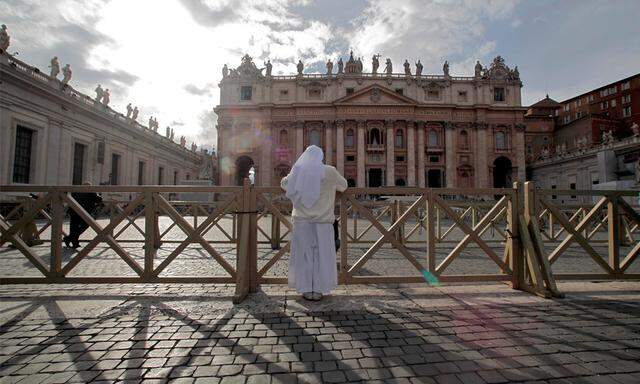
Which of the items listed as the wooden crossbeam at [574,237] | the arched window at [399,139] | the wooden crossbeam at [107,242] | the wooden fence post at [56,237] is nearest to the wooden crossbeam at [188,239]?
the wooden crossbeam at [107,242]

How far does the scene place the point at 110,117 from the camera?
88.0 ft

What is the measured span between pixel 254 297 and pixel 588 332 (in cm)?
333

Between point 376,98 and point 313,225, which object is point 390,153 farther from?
point 313,225

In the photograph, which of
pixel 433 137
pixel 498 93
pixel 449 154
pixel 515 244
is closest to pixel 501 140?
pixel 498 93

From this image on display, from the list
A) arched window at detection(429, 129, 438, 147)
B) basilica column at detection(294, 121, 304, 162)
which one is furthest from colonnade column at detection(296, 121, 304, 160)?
arched window at detection(429, 129, 438, 147)

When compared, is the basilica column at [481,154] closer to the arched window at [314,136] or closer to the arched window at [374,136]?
the arched window at [374,136]

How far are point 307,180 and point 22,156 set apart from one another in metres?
25.6

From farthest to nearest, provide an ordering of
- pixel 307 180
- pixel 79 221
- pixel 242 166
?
pixel 242 166
pixel 79 221
pixel 307 180

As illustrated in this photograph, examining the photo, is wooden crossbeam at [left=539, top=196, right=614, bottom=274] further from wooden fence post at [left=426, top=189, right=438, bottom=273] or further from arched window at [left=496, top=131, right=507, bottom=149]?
arched window at [left=496, top=131, right=507, bottom=149]

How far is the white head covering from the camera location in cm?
343

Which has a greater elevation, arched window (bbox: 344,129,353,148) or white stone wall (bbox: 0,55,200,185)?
arched window (bbox: 344,129,353,148)

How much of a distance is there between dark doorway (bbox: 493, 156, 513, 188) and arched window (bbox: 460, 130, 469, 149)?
5.66 m

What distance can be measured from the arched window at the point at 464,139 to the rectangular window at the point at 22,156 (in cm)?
4749

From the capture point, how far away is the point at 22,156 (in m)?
19.6
